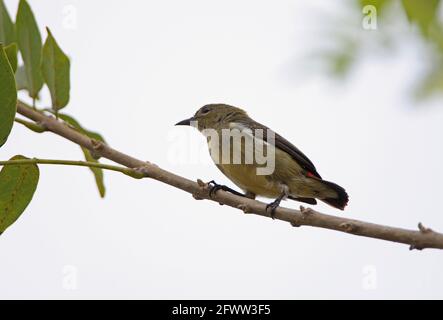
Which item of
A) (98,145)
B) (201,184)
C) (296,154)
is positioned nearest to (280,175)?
(296,154)

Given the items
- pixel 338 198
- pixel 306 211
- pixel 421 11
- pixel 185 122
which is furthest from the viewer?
pixel 185 122

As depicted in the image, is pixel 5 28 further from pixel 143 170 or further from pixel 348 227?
pixel 348 227

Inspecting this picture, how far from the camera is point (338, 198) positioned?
4.75 meters

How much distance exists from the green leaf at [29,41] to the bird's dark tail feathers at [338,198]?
2.27m

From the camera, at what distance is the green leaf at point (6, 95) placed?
7.43ft

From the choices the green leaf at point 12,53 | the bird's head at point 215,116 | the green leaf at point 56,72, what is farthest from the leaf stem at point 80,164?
the bird's head at point 215,116

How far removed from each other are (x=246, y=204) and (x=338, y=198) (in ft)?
7.91

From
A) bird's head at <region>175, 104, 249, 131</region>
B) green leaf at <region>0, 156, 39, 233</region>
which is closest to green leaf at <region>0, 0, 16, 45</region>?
green leaf at <region>0, 156, 39, 233</region>

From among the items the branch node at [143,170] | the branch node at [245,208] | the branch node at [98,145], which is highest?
the branch node at [98,145]

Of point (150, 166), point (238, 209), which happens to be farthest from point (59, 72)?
point (238, 209)

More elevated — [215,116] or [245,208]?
[215,116]

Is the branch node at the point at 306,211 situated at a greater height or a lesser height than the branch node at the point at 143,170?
lesser

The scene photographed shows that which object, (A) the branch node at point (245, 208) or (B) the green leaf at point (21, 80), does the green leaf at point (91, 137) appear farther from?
(A) the branch node at point (245, 208)

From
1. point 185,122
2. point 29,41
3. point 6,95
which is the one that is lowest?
point 6,95
